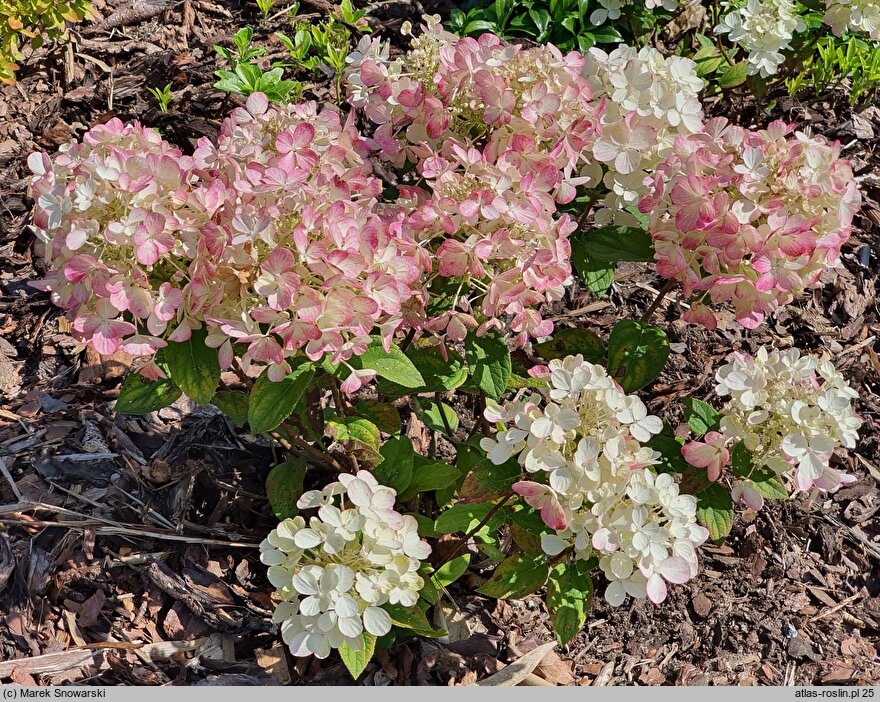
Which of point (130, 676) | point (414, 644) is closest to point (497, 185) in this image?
point (414, 644)

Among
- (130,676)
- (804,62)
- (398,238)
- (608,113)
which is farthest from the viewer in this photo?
(804,62)

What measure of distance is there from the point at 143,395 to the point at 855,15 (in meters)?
2.84

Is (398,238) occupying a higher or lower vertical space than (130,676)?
higher

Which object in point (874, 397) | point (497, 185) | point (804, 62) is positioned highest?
point (497, 185)

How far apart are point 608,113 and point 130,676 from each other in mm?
1989

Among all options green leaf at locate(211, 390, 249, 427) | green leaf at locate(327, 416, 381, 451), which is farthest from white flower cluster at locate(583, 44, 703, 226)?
green leaf at locate(211, 390, 249, 427)

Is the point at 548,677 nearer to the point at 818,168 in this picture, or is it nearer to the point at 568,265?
the point at 568,265

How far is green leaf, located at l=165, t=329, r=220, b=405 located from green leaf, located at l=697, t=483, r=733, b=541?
1.16 m

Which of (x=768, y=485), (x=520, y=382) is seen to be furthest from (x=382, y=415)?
(x=768, y=485)

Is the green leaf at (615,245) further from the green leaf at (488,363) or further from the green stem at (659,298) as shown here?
the green leaf at (488,363)

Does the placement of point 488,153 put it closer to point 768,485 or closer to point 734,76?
point 768,485

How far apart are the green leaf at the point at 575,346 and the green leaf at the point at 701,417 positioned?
0.32 meters

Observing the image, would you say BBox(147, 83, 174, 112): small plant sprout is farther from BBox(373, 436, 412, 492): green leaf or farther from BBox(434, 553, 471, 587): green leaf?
BBox(434, 553, 471, 587): green leaf

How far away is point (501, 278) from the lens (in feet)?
5.79
